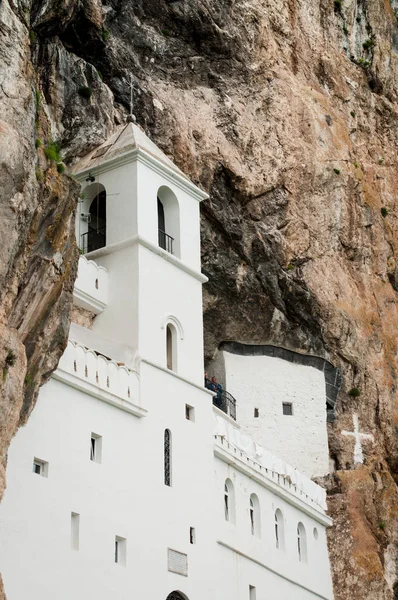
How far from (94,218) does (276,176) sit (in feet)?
28.1

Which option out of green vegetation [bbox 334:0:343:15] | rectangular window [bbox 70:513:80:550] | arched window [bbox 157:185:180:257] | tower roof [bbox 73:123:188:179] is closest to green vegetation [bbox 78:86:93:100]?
tower roof [bbox 73:123:188:179]

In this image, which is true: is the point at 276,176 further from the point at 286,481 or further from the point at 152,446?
the point at 152,446

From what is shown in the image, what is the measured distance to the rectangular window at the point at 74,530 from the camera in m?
27.0

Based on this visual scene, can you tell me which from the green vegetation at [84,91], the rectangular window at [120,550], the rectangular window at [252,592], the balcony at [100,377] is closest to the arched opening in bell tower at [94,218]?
the green vegetation at [84,91]

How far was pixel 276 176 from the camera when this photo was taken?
4175 cm

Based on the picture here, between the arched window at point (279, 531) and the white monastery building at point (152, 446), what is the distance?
7cm

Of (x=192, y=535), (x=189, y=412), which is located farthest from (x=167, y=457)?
(x=192, y=535)

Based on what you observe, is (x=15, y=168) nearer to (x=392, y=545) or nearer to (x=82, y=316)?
(x=82, y=316)

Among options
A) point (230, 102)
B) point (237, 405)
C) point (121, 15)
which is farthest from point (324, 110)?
point (237, 405)

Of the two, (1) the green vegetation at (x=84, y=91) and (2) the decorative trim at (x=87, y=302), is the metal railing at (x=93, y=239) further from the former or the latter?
(1) the green vegetation at (x=84, y=91)

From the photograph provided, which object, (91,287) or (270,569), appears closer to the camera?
(91,287)

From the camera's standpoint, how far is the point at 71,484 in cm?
2745

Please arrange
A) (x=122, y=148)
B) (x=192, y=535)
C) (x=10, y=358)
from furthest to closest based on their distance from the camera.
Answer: (x=122, y=148) < (x=192, y=535) < (x=10, y=358)

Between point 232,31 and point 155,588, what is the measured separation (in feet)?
69.2
